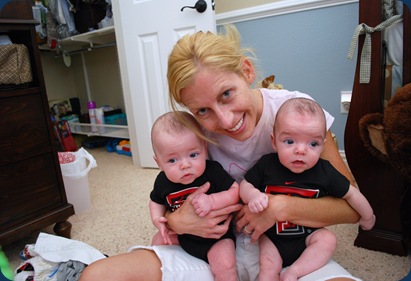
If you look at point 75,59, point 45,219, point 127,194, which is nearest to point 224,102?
point 45,219

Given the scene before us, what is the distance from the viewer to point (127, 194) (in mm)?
1786

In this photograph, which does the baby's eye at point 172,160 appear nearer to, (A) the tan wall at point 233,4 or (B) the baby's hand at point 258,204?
(B) the baby's hand at point 258,204

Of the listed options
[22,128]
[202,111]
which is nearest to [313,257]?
[202,111]

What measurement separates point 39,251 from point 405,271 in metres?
1.19

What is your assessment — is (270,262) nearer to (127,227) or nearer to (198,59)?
(198,59)

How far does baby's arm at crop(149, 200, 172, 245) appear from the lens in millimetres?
792

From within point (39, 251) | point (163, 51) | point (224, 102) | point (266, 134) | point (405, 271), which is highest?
point (163, 51)

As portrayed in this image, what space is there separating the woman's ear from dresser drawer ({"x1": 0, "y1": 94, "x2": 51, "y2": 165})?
84cm

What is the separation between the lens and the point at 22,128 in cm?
117

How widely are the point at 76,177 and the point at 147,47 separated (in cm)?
92

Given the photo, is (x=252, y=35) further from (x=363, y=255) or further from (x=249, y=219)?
(x=249, y=219)

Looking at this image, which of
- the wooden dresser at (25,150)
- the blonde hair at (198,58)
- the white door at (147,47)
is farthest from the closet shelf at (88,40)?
the blonde hair at (198,58)

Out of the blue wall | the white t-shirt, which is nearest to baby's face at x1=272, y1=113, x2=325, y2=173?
the white t-shirt

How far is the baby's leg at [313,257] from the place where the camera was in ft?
2.22
